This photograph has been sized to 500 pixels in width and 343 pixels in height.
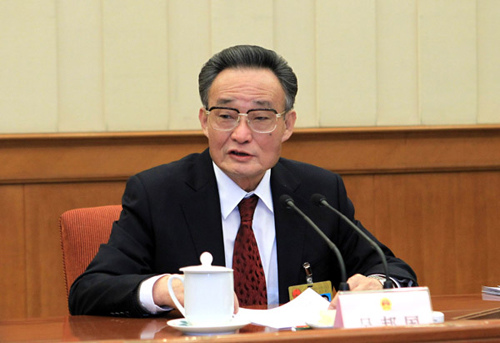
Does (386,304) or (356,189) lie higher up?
(356,189)

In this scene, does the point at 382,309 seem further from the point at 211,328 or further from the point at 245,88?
the point at 245,88

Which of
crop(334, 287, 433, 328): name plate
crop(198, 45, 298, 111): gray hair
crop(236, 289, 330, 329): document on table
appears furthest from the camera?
crop(198, 45, 298, 111): gray hair

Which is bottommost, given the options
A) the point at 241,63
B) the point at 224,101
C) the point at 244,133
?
the point at 244,133

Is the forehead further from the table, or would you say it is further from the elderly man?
the table

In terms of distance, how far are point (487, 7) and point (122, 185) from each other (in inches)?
78.7

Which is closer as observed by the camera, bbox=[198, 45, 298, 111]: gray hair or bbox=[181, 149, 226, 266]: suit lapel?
bbox=[181, 149, 226, 266]: suit lapel

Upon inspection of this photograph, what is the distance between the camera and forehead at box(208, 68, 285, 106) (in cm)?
237

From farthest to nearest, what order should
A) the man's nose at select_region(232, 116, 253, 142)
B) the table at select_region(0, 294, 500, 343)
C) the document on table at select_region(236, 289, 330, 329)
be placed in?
the man's nose at select_region(232, 116, 253, 142), the document on table at select_region(236, 289, 330, 329), the table at select_region(0, 294, 500, 343)

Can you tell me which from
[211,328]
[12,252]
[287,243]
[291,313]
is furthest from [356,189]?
[211,328]

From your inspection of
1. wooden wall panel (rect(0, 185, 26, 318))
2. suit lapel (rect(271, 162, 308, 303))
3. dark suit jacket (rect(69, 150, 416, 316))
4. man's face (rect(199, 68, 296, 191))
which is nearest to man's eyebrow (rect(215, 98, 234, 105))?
man's face (rect(199, 68, 296, 191))

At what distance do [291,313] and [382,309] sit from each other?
362 millimetres

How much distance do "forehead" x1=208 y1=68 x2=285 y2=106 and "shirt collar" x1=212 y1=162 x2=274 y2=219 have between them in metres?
0.24

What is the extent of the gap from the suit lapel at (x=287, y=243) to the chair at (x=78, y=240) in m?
0.56

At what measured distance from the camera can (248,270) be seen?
2262mm
